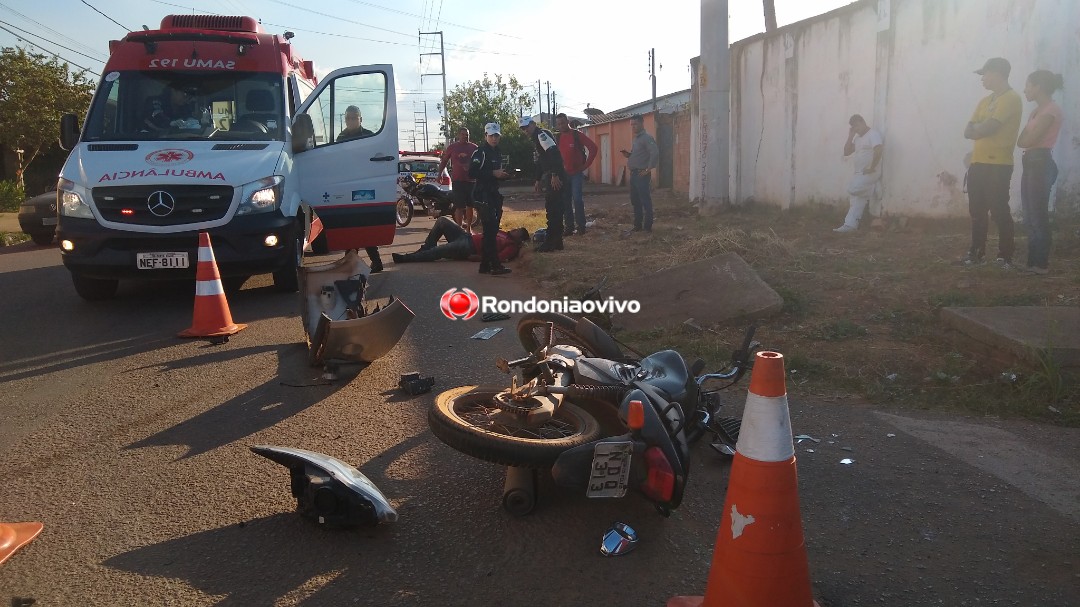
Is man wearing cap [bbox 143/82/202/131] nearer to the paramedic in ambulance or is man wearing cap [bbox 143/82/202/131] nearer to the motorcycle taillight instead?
the paramedic in ambulance

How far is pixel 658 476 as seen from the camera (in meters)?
2.88

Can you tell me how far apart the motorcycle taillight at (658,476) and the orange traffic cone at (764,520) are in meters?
0.45

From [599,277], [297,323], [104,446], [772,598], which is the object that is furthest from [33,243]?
[772,598]

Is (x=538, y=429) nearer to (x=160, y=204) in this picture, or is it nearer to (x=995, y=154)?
(x=160, y=204)

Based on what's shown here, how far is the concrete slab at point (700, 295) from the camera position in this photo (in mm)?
6203

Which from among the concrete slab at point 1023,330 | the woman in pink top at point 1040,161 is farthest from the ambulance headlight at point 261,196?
the woman in pink top at point 1040,161

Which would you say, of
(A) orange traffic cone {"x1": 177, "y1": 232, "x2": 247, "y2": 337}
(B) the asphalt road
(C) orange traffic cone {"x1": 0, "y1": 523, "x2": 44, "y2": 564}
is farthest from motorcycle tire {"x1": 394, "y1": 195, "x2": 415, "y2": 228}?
(C) orange traffic cone {"x1": 0, "y1": 523, "x2": 44, "y2": 564}

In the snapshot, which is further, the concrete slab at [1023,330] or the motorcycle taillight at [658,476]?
the concrete slab at [1023,330]

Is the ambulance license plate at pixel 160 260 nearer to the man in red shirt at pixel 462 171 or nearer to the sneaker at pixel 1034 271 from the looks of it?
the man in red shirt at pixel 462 171

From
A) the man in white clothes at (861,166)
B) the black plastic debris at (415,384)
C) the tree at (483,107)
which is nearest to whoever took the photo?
the black plastic debris at (415,384)

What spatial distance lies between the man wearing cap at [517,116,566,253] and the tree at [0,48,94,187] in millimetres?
19943

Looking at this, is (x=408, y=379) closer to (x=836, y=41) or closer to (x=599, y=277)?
(x=599, y=277)

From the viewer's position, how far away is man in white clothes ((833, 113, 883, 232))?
Result: 11797 mm

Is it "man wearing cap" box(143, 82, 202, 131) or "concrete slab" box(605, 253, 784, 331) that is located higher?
"man wearing cap" box(143, 82, 202, 131)
